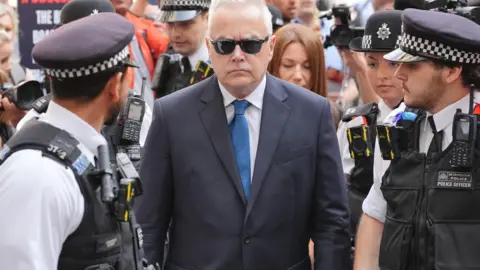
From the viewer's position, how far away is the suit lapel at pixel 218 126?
15.9 ft

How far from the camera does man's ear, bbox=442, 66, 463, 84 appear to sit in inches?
183

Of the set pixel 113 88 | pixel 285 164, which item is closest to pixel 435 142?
pixel 285 164

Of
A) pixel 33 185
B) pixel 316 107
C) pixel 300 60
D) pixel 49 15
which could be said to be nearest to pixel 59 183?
pixel 33 185

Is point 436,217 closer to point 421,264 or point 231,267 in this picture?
point 421,264

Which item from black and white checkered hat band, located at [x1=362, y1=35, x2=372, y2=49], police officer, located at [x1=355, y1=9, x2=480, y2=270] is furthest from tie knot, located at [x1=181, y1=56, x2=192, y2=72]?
police officer, located at [x1=355, y1=9, x2=480, y2=270]

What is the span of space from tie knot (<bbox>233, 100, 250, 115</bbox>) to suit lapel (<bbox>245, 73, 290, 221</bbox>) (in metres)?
0.09

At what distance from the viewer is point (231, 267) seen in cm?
485

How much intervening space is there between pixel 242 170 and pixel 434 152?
91cm

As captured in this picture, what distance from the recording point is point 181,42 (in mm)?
7883

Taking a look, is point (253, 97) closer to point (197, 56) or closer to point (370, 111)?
point (370, 111)

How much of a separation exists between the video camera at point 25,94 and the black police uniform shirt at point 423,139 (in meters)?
2.27

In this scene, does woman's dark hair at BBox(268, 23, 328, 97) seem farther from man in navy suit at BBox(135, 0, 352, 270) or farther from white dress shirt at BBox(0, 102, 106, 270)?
white dress shirt at BBox(0, 102, 106, 270)

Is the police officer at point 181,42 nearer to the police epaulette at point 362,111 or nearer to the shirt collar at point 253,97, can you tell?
the police epaulette at point 362,111

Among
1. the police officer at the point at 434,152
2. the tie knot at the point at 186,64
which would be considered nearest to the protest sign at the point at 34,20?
the tie knot at the point at 186,64
